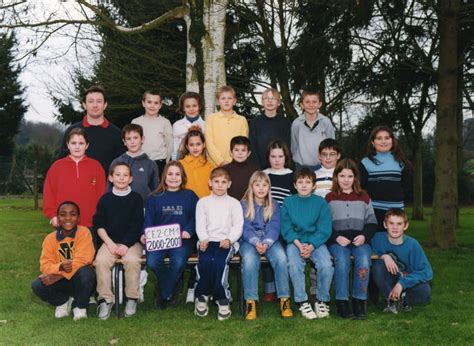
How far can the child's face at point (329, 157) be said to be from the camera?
5887mm

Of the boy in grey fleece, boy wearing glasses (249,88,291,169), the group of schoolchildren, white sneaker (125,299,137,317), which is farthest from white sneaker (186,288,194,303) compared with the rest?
the boy in grey fleece

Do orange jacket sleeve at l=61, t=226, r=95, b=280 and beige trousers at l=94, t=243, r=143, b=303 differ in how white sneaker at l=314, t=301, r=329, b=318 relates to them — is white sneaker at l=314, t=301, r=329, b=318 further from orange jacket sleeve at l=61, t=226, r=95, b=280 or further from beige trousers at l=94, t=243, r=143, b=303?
orange jacket sleeve at l=61, t=226, r=95, b=280

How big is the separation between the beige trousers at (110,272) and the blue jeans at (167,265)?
14 cm

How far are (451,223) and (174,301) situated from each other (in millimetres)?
6908

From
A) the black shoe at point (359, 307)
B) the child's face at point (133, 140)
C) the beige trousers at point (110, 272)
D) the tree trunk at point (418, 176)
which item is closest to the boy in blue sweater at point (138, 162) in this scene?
the child's face at point (133, 140)

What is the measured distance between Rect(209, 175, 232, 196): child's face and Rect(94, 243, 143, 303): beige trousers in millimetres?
933

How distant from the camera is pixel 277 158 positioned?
19.1 ft

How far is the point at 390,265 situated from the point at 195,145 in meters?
2.26

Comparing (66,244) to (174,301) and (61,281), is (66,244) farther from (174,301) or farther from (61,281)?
(174,301)

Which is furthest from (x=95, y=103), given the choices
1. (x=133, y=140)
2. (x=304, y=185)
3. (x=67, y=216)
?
(x=304, y=185)

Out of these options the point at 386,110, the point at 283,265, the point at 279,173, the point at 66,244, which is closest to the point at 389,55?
the point at 386,110

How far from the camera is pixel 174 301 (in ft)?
19.1

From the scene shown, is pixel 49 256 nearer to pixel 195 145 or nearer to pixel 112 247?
pixel 112 247

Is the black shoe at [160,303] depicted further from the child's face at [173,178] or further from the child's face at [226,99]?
the child's face at [226,99]
